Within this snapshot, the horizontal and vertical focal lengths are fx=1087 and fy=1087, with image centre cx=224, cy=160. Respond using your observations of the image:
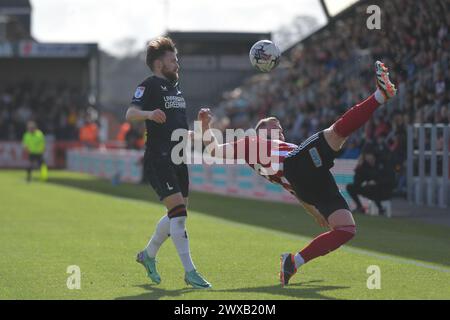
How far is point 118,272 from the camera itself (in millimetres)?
11445

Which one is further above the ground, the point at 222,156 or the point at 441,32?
the point at 441,32

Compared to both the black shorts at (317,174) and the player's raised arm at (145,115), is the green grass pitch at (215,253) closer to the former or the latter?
the black shorts at (317,174)

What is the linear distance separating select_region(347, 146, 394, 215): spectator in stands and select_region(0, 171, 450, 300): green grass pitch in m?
0.81

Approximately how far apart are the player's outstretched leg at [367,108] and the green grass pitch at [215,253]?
1.48m

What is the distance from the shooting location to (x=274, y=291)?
9930 mm

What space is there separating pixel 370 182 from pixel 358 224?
272 cm

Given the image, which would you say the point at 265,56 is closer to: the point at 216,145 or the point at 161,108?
the point at 216,145

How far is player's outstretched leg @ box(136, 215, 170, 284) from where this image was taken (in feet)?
34.7

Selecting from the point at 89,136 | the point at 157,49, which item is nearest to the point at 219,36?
the point at 89,136

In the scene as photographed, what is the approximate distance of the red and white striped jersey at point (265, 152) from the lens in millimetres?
10578

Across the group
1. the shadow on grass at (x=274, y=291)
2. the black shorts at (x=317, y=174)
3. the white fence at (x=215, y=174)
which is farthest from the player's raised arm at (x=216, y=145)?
the white fence at (x=215, y=174)
